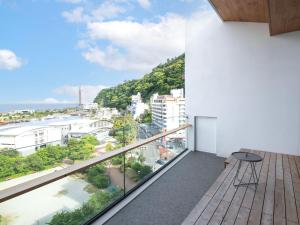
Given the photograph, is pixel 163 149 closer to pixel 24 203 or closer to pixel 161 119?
pixel 161 119

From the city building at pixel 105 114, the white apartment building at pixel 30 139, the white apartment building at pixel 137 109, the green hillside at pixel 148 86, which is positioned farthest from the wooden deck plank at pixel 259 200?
the green hillside at pixel 148 86

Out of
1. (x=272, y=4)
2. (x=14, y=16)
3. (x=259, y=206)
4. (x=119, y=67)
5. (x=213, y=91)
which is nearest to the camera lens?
(x=259, y=206)

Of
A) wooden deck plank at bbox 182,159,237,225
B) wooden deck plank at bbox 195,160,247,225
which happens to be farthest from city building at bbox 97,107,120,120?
wooden deck plank at bbox 195,160,247,225

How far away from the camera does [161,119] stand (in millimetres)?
6539

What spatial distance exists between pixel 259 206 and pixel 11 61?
26.1 m

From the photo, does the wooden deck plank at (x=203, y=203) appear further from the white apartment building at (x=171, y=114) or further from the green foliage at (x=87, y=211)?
the white apartment building at (x=171, y=114)

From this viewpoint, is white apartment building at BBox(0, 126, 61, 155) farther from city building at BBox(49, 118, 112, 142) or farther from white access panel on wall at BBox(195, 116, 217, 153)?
white access panel on wall at BBox(195, 116, 217, 153)

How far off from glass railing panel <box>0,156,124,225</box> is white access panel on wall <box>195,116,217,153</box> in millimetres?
3907

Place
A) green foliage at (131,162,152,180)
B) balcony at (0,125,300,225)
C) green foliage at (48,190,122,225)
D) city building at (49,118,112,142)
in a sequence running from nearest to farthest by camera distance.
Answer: balcony at (0,125,300,225)
green foliage at (48,190,122,225)
city building at (49,118,112,142)
green foliage at (131,162,152,180)

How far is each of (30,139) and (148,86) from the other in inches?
403

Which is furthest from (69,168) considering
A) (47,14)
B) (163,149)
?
(47,14)

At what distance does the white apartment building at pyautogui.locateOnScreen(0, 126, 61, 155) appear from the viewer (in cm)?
262

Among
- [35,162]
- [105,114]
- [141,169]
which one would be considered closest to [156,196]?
[141,169]

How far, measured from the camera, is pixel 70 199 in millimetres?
3072
